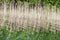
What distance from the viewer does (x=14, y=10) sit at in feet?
28.6

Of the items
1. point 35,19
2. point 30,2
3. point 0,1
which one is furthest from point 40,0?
point 35,19

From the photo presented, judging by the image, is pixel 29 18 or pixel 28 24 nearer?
pixel 28 24

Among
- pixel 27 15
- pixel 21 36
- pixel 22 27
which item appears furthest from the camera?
pixel 27 15

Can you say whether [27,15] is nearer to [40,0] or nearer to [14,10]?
[14,10]

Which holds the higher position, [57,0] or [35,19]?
[57,0]

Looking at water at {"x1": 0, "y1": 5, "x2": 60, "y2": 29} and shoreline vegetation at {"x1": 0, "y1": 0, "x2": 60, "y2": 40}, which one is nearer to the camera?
shoreline vegetation at {"x1": 0, "y1": 0, "x2": 60, "y2": 40}

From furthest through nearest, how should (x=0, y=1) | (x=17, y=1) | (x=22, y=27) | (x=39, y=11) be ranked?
(x=17, y=1) < (x=0, y=1) < (x=39, y=11) < (x=22, y=27)

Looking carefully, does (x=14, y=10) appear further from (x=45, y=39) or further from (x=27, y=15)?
(x=45, y=39)

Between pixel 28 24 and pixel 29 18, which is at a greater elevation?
pixel 29 18

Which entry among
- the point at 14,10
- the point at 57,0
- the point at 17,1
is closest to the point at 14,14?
the point at 14,10

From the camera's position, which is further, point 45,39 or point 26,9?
point 26,9

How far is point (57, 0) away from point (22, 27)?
3837 mm

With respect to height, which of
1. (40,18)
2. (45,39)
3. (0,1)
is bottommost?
(45,39)

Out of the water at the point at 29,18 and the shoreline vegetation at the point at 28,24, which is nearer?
the shoreline vegetation at the point at 28,24
